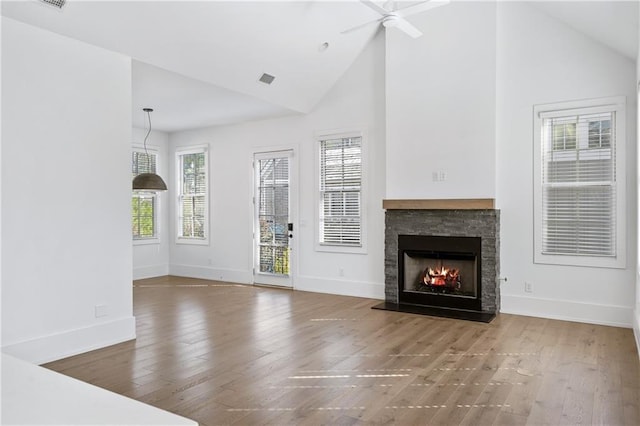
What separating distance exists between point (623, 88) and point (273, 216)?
512cm

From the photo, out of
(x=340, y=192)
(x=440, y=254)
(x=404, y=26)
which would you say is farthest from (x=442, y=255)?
(x=404, y=26)

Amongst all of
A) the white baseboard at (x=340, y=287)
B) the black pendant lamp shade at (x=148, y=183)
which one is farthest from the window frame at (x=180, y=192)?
the white baseboard at (x=340, y=287)

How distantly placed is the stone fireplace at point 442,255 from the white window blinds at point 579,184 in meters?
0.66

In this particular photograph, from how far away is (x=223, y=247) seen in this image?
8.37 meters

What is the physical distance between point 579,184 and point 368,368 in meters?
3.36

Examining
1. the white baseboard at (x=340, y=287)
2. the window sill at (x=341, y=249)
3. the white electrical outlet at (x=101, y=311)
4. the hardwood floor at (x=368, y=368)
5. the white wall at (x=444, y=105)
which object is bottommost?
the hardwood floor at (x=368, y=368)

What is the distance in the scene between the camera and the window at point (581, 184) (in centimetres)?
504

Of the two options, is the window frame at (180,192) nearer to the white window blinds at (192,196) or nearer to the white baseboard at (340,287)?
the white window blinds at (192,196)

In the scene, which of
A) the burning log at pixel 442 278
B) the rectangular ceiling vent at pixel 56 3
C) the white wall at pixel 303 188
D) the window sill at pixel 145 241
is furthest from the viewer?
the window sill at pixel 145 241

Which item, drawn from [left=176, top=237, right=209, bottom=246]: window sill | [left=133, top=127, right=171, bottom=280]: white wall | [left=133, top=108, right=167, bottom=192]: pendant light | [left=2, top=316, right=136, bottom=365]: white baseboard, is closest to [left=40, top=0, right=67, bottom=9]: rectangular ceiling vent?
[left=2, top=316, right=136, bottom=365]: white baseboard

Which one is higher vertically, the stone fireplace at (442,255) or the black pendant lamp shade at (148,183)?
the black pendant lamp shade at (148,183)

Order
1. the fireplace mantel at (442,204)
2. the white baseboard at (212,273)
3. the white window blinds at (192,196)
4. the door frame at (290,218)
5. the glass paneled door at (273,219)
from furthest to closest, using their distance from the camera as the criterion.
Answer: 1. the white window blinds at (192,196)
2. the white baseboard at (212,273)
3. the glass paneled door at (273,219)
4. the door frame at (290,218)
5. the fireplace mantel at (442,204)

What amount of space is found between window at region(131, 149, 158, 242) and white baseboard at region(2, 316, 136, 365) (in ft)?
13.9

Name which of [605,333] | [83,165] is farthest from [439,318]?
[83,165]
